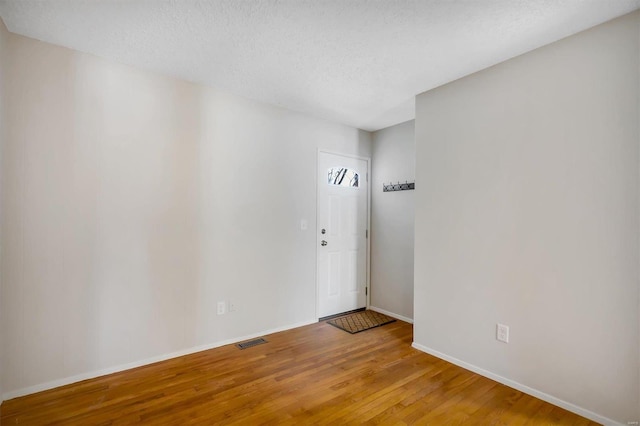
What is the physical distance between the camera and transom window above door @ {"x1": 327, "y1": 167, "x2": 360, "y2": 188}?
3.94 meters

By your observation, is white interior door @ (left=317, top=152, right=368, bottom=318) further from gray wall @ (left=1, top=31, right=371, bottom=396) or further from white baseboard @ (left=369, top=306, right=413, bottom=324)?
gray wall @ (left=1, top=31, right=371, bottom=396)

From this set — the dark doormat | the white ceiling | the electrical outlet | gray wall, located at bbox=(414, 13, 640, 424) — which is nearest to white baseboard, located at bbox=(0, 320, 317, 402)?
the dark doormat

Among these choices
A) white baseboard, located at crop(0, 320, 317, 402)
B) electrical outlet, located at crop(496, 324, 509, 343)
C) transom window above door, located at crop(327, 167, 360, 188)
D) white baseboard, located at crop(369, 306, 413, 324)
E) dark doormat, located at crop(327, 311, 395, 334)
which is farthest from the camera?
transom window above door, located at crop(327, 167, 360, 188)

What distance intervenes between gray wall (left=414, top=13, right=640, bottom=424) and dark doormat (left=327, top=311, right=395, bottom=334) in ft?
2.65

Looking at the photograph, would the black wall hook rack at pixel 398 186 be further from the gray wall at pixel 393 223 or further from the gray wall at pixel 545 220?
→ the gray wall at pixel 545 220

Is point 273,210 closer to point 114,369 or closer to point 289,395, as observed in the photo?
point 289,395

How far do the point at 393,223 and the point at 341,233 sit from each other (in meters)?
0.68

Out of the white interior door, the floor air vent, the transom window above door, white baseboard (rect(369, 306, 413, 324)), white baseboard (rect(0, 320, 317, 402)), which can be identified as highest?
the transom window above door

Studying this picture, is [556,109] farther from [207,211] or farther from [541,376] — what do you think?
[207,211]

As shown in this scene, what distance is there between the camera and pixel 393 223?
4.02 m

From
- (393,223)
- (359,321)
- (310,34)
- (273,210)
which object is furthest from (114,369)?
(393,223)

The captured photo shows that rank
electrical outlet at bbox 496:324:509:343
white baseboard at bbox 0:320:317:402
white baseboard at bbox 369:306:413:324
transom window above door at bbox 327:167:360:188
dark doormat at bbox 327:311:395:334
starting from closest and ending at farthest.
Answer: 1. white baseboard at bbox 0:320:317:402
2. electrical outlet at bbox 496:324:509:343
3. dark doormat at bbox 327:311:395:334
4. white baseboard at bbox 369:306:413:324
5. transom window above door at bbox 327:167:360:188

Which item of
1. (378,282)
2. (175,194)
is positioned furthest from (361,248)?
(175,194)

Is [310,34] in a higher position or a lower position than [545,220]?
higher
